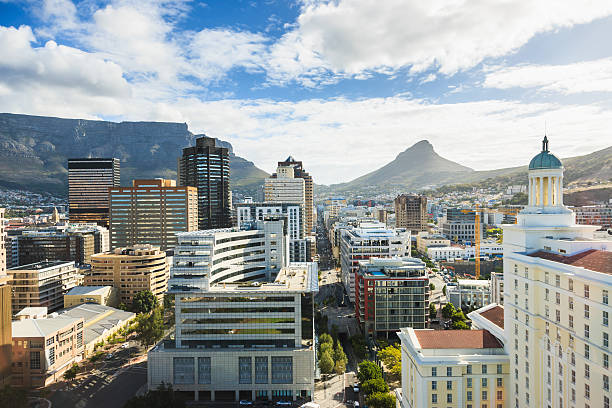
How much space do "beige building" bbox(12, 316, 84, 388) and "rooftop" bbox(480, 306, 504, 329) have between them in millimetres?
65858

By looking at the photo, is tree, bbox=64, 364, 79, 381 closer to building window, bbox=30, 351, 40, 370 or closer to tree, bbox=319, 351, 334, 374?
building window, bbox=30, 351, 40, 370

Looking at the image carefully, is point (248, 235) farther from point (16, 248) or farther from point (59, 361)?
point (16, 248)

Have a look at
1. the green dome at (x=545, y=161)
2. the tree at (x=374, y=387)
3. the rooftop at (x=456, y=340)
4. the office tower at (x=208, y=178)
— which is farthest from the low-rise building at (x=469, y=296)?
the office tower at (x=208, y=178)

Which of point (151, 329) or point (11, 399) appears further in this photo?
point (151, 329)

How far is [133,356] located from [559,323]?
7007 centimetres

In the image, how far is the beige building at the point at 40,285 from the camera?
91.9 meters

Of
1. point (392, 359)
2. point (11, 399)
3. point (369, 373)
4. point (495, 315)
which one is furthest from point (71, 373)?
point (495, 315)

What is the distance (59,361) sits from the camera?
202ft

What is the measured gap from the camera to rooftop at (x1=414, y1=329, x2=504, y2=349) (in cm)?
4241

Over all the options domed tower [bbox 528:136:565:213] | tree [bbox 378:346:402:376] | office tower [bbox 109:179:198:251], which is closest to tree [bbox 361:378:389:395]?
tree [bbox 378:346:402:376]

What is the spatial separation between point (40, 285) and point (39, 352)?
141 ft

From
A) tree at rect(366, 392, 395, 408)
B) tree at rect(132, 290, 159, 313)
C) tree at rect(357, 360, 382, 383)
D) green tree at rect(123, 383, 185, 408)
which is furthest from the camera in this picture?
tree at rect(132, 290, 159, 313)

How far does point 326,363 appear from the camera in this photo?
59219 millimetres

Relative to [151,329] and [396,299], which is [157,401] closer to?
[151,329]
